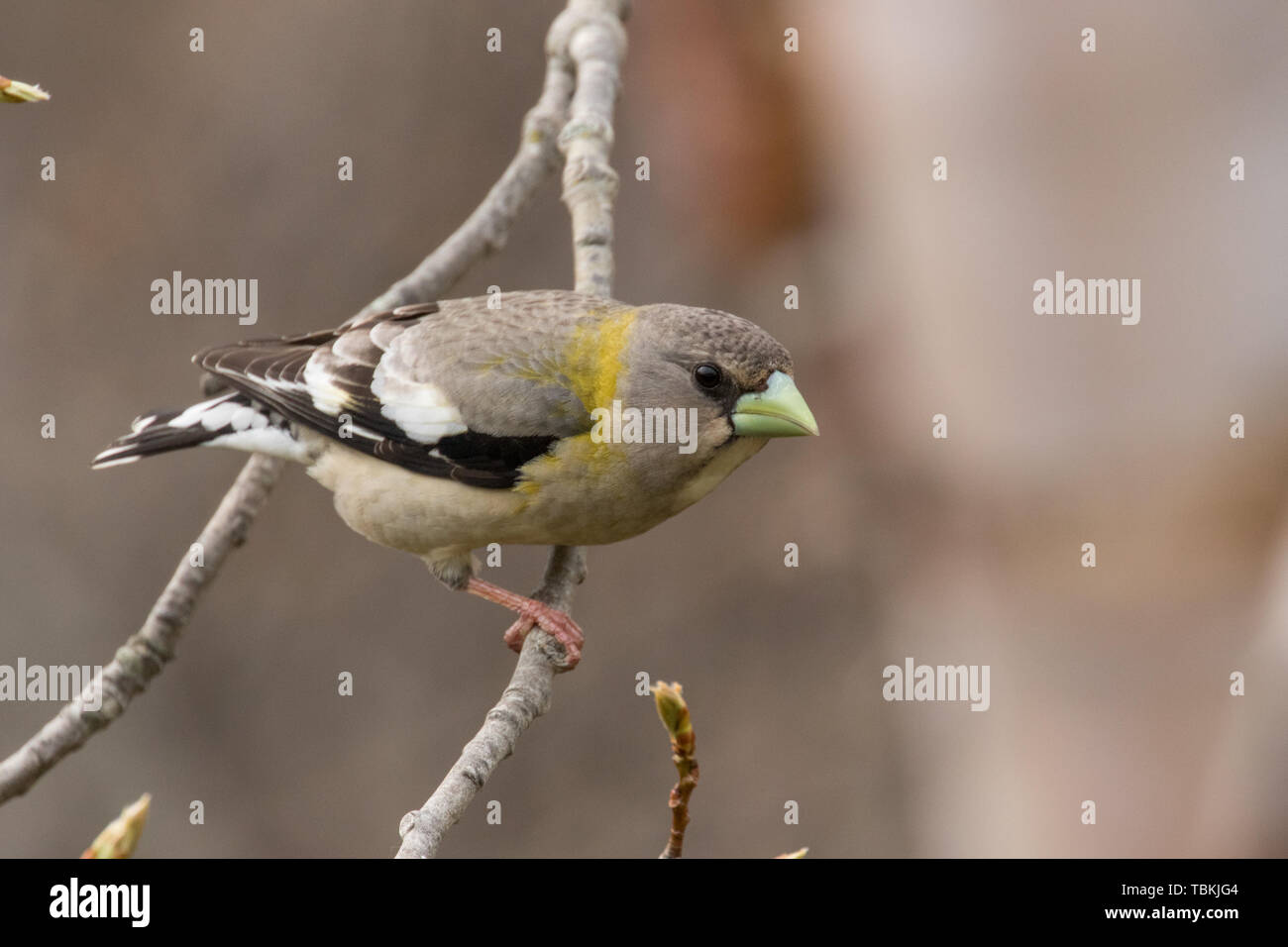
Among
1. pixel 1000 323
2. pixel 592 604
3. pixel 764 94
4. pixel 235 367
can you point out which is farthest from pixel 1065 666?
pixel 235 367

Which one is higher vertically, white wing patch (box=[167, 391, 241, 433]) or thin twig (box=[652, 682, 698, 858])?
white wing patch (box=[167, 391, 241, 433])

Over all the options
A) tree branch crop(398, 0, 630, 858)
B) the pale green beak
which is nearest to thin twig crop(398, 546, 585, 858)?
tree branch crop(398, 0, 630, 858)

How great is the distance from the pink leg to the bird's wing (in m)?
0.42

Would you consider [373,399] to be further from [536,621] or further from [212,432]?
[536,621]

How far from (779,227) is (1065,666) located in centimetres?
357

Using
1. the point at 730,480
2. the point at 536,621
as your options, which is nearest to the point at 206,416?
the point at 536,621

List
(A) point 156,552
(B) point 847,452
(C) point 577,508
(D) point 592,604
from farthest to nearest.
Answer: (B) point 847,452 → (D) point 592,604 → (A) point 156,552 → (C) point 577,508

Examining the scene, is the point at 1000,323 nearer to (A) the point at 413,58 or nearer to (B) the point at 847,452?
(B) the point at 847,452

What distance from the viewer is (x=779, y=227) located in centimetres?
890

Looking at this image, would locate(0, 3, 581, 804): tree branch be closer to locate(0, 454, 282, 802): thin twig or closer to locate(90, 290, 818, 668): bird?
locate(0, 454, 282, 802): thin twig

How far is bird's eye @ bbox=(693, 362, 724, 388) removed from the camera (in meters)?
3.72

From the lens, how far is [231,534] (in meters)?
4.27

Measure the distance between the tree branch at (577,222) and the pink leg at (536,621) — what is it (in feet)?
0.19

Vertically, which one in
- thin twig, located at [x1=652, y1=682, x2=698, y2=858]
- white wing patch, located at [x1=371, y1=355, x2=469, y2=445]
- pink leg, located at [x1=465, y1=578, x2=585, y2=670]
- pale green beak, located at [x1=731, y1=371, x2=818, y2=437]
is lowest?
thin twig, located at [x1=652, y1=682, x2=698, y2=858]
